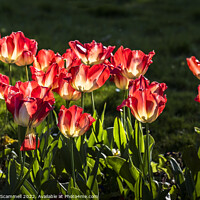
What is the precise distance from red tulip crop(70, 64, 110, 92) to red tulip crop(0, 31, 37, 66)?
0.33 metres

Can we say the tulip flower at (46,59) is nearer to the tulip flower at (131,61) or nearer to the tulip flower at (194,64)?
the tulip flower at (131,61)

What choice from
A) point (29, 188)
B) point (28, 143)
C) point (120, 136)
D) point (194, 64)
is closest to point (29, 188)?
point (29, 188)

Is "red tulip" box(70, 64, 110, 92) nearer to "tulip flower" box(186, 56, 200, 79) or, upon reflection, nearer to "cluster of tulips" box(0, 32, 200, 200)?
"cluster of tulips" box(0, 32, 200, 200)

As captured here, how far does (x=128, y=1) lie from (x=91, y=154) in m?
6.59

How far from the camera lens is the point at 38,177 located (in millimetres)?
1510

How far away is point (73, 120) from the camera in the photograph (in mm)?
1236

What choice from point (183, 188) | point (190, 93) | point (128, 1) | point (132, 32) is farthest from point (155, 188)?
point (128, 1)

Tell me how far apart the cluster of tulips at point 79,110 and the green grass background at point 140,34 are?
0.81 meters

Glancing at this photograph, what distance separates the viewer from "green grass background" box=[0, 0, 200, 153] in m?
2.84

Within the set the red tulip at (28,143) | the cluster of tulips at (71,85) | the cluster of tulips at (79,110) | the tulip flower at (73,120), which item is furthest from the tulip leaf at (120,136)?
the red tulip at (28,143)

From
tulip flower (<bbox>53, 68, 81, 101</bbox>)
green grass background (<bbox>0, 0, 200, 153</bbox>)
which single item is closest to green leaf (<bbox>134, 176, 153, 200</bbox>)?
tulip flower (<bbox>53, 68, 81, 101</bbox>)

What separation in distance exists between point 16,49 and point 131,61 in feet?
1.70

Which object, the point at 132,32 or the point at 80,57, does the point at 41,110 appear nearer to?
the point at 80,57

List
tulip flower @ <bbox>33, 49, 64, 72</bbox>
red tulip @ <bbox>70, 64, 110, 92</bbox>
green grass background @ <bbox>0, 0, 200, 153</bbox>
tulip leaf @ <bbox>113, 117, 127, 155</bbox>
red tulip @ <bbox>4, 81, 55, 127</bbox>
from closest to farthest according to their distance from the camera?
1. red tulip @ <bbox>4, 81, 55, 127</bbox>
2. red tulip @ <bbox>70, 64, 110, 92</bbox>
3. tulip flower @ <bbox>33, 49, 64, 72</bbox>
4. tulip leaf @ <bbox>113, 117, 127, 155</bbox>
5. green grass background @ <bbox>0, 0, 200, 153</bbox>
